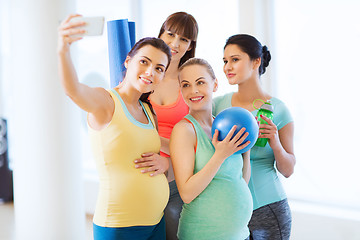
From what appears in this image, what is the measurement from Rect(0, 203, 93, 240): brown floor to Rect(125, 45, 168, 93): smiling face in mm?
2729

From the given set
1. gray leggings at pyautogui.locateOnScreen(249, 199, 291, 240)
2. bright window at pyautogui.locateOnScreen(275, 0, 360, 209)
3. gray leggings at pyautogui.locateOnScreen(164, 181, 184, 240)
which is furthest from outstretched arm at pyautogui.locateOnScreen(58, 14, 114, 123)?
bright window at pyautogui.locateOnScreen(275, 0, 360, 209)

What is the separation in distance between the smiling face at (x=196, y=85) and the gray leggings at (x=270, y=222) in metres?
0.60

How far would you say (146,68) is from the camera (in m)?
1.58

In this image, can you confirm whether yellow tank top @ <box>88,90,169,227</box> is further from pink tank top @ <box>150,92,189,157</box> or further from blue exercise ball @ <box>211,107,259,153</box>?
pink tank top @ <box>150,92,189,157</box>

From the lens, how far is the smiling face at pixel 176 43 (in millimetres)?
2037

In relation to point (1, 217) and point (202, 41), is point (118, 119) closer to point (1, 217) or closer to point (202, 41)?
point (202, 41)

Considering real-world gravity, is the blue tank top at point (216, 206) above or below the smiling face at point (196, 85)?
below

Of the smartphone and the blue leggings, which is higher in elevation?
the smartphone

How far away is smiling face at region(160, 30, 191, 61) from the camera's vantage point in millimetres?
2037

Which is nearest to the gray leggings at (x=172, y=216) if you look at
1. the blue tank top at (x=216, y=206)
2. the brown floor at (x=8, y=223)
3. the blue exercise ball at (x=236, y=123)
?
the blue tank top at (x=216, y=206)

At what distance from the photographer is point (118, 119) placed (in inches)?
57.3

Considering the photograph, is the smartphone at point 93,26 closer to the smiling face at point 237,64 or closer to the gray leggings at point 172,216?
the smiling face at point 237,64

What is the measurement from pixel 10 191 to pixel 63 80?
4.64 metres

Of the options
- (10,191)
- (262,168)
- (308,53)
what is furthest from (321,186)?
(10,191)
